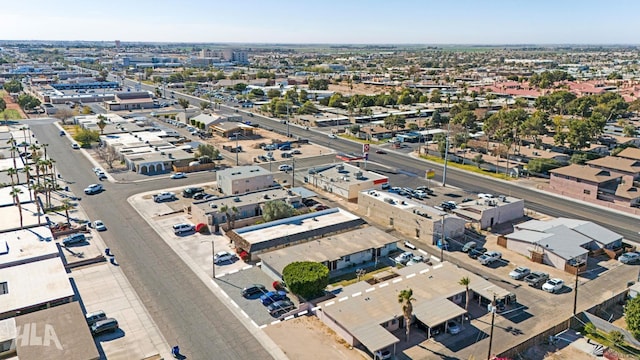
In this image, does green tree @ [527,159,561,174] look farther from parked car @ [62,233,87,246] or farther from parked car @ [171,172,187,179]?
parked car @ [62,233,87,246]

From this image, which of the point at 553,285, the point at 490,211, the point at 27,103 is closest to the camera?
the point at 553,285

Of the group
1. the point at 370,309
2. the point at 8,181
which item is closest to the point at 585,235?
the point at 370,309

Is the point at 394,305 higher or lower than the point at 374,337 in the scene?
higher

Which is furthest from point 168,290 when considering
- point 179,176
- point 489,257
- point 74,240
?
point 179,176

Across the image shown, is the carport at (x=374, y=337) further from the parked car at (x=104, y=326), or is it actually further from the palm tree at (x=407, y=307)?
the parked car at (x=104, y=326)

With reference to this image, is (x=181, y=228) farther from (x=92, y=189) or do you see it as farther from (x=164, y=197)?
(x=92, y=189)

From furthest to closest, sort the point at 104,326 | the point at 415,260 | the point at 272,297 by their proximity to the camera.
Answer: the point at 415,260 → the point at 272,297 → the point at 104,326

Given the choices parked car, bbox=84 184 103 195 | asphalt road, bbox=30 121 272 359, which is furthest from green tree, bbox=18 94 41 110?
parked car, bbox=84 184 103 195
